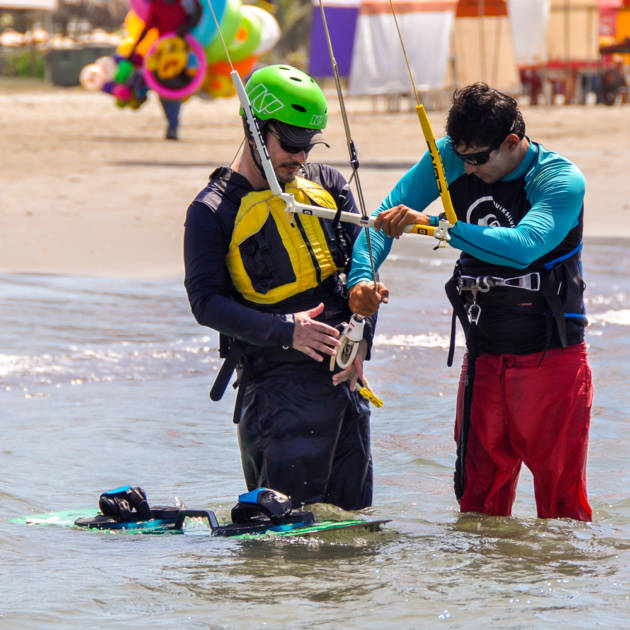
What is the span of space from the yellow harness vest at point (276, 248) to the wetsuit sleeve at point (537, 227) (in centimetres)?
49

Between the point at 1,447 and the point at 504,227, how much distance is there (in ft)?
10.8

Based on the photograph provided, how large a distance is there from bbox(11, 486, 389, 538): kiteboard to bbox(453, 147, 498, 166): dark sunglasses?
4.19 feet

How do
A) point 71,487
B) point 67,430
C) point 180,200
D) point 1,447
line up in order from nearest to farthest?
point 71,487, point 1,447, point 67,430, point 180,200

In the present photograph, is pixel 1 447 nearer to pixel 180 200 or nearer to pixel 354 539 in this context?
pixel 354 539

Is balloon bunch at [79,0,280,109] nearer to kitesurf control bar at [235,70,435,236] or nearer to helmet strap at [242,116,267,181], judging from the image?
helmet strap at [242,116,267,181]

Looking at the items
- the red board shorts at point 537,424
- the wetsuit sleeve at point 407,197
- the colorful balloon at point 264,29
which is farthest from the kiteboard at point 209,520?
the colorful balloon at point 264,29

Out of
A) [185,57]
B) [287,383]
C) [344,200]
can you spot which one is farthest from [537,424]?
[185,57]

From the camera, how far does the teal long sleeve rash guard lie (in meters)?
4.24

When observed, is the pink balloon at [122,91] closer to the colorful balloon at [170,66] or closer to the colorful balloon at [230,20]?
the colorful balloon at [170,66]

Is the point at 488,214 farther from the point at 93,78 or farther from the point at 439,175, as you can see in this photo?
the point at 93,78

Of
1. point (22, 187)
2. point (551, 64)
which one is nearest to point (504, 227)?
point (22, 187)

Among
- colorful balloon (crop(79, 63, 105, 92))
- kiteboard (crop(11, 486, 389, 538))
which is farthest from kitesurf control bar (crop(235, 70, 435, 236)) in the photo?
colorful balloon (crop(79, 63, 105, 92))

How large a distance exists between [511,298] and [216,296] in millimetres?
1026

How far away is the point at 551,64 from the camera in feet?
110
